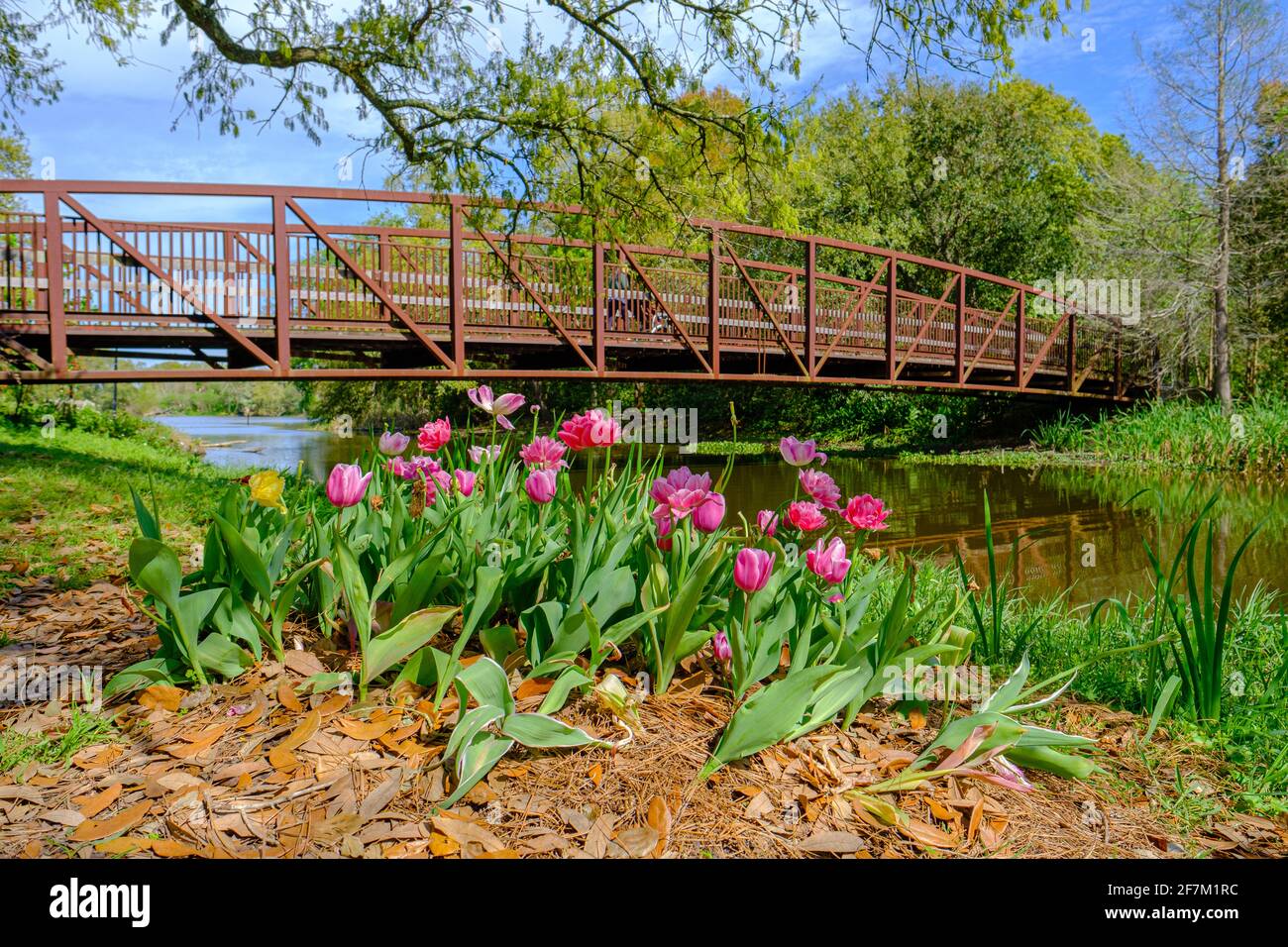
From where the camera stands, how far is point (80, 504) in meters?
5.66

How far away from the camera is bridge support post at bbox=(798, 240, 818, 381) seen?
1285 centimetres

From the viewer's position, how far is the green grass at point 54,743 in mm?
1854

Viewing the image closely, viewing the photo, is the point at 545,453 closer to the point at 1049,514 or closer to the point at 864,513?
the point at 864,513

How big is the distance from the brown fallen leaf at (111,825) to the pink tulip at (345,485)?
0.77 m

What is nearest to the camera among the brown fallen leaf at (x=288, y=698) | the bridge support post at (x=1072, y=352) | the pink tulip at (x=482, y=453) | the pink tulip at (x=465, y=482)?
the brown fallen leaf at (x=288, y=698)

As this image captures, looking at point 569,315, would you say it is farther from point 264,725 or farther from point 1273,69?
point 1273,69

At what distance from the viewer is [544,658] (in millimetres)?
2014

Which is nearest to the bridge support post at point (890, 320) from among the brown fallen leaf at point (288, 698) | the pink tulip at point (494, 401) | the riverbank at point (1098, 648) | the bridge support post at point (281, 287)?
the bridge support post at point (281, 287)

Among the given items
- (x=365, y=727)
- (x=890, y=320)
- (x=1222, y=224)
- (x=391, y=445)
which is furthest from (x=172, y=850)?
(x=1222, y=224)

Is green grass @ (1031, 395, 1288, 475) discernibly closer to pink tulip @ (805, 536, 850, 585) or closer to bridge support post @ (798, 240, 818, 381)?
bridge support post @ (798, 240, 818, 381)

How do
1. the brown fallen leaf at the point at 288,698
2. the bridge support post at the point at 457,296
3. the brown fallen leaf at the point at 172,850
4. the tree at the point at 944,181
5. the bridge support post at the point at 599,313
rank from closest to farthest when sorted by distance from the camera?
the brown fallen leaf at the point at 172,850, the brown fallen leaf at the point at 288,698, the bridge support post at the point at 457,296, the bridge support post at the point at 599,313, the tree at the point at 944,181

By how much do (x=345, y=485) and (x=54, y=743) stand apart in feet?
2.97

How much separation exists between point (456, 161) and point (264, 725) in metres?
3.44

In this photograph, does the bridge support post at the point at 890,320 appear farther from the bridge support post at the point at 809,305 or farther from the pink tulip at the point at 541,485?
the pink tulip at the point at 541,485
